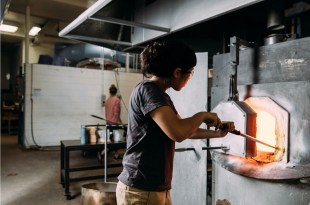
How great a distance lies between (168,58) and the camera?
1142 mm

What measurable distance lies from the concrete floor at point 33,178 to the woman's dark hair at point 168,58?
8.53ft

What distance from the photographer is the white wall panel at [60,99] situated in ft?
Answer: 21.1

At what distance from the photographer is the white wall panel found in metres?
6.45

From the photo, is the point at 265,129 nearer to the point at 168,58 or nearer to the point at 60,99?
the point at 168,58

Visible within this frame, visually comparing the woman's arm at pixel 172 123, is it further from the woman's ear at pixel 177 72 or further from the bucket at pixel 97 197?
the bucket at pixel 97 197

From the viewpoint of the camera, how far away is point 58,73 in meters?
6.72

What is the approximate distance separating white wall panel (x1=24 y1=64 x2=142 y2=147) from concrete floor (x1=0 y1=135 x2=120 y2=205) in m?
0.53

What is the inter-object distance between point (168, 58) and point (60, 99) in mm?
6153

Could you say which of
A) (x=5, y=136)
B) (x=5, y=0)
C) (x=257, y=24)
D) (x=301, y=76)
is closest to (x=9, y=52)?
(x=5, y=136)

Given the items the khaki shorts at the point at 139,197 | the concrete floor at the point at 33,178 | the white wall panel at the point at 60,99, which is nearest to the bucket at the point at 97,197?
the concrete floor at the point at 33,178

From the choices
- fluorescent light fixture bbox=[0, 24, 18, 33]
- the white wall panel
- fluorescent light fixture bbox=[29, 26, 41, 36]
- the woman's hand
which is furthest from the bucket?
fluorescent light fixture bbox=[0, 24, 18, 33]

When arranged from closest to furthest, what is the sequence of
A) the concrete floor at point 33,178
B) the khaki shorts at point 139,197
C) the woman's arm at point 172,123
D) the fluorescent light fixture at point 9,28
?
the woman's arm at point 172,123 → the khaki shorts at point 139,197 → the concrete floor at point 33,178 → the fluorescent light fixture at point 9,28

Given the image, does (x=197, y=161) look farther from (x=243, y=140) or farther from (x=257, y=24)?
(x=257, y=24)

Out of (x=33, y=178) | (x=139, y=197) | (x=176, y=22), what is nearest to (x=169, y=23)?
(x=176, y=22)
